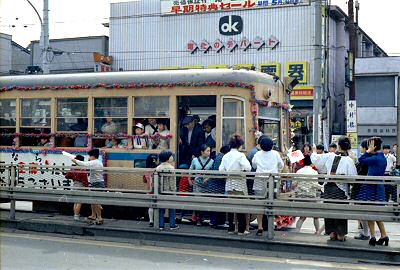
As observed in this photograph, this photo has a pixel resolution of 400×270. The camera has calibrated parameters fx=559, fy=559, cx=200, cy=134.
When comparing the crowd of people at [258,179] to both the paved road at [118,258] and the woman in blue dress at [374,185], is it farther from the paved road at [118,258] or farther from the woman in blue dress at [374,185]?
the paved road at [118,258]

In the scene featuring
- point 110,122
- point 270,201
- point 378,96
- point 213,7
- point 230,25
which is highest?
point 213,7

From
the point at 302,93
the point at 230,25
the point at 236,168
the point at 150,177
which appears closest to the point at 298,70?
the point at 302,93

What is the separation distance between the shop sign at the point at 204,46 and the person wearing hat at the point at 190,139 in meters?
21.7

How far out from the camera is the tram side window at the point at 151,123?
10.7m

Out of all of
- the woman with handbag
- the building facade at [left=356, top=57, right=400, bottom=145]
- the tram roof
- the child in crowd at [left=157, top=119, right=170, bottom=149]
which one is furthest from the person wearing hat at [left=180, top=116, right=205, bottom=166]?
the building facade at [left=356, top=57, right=400, bottom=145]

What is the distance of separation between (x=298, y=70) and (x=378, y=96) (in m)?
4.70

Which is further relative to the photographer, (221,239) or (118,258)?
(221,239)

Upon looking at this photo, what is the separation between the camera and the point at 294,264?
766 centimetres

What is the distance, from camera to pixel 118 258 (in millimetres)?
7957

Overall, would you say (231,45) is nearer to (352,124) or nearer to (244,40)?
(244,40)

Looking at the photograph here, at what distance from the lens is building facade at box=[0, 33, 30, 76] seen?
39.1 metres

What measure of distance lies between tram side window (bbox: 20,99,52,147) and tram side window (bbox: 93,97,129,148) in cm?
117

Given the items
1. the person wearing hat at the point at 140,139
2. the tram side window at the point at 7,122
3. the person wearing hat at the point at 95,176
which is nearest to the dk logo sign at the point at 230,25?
the tram side window at the point at 7,122

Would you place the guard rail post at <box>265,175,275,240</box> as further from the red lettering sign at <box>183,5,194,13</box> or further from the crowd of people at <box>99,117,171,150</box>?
the red lettering sign at <box>183,5,194,13</box>
